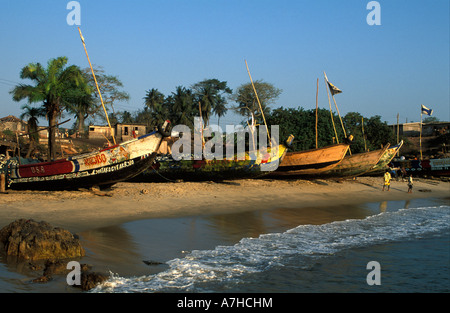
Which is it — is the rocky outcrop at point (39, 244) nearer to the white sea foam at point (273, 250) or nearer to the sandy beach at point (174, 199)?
the white sea foam at point (273, 250)

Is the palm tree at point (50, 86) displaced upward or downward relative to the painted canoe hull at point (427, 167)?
upward

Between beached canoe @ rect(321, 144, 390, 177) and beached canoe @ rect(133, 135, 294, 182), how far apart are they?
18.1 feet

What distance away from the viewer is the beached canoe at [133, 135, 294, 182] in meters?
20.7

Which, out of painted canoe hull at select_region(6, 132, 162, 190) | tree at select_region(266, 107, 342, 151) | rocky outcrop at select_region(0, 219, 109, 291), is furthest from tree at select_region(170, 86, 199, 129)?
rocky outcrop at select_region(0, 219, 109, 291)

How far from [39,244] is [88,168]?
325 inches

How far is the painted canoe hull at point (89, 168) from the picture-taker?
15.3m

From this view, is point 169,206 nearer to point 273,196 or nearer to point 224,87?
point 273,196

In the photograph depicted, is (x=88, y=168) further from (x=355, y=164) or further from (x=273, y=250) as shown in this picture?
(x=355, y=164)

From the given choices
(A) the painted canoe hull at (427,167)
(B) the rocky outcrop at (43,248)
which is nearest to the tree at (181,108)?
(A) the painted canoe hull at (427,167)

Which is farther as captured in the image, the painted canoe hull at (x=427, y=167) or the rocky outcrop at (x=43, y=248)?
the painted canoe hull at (x=427, y=167)

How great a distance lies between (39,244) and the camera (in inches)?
288

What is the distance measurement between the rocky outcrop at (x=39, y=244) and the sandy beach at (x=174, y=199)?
8.22ft

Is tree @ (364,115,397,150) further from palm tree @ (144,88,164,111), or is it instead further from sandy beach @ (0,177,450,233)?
palm tree @ (144,88,164,111)
